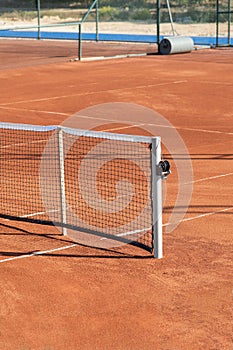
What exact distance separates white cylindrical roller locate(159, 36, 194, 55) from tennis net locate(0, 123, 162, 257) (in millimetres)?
19339

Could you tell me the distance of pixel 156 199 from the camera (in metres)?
10.1

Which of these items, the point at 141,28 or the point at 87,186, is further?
the point at 141,28

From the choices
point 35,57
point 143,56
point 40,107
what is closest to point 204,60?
point 143,56

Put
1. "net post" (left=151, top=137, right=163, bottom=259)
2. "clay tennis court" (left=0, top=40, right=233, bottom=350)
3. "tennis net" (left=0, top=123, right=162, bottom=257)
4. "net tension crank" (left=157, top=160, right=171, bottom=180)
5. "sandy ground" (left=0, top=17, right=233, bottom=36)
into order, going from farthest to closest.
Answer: "sandy ground" (left=0, top=17, right=233, bottom=36)
"tennis net" (left=0, top=123, right=162, bottom=257)
"net post" (left=151, top=137, right=163, bottom=259)
"net tension crank" (left=157, top=160, right=171, bottom=180)
"clay tennis court" (left=0, top=40, right=233, bottom=350)

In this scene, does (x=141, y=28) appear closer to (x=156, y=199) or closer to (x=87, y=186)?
(x=87, y=186)

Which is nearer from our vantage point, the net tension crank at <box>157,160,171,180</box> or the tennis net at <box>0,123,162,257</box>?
the net tension crank at <box>157,160,171,180</box>

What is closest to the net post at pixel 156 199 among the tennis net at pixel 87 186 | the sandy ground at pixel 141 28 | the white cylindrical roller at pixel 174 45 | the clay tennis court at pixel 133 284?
the tennis net at pixel 87 186

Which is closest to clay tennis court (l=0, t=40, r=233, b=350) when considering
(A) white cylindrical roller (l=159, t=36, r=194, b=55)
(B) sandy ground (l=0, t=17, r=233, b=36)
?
(A) white cylindrical roller (l=159, t=36, r=194, b=55)

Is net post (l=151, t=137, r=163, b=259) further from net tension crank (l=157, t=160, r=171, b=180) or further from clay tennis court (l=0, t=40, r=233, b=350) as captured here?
clay tennis court (l=0, t=40, r=233, b=350)

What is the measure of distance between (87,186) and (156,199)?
360cm

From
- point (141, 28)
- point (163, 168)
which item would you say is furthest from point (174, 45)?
point (163, 168)

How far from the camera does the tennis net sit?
10.8m

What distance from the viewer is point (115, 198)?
1288 centimetres

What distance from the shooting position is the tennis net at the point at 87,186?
35.3ft
